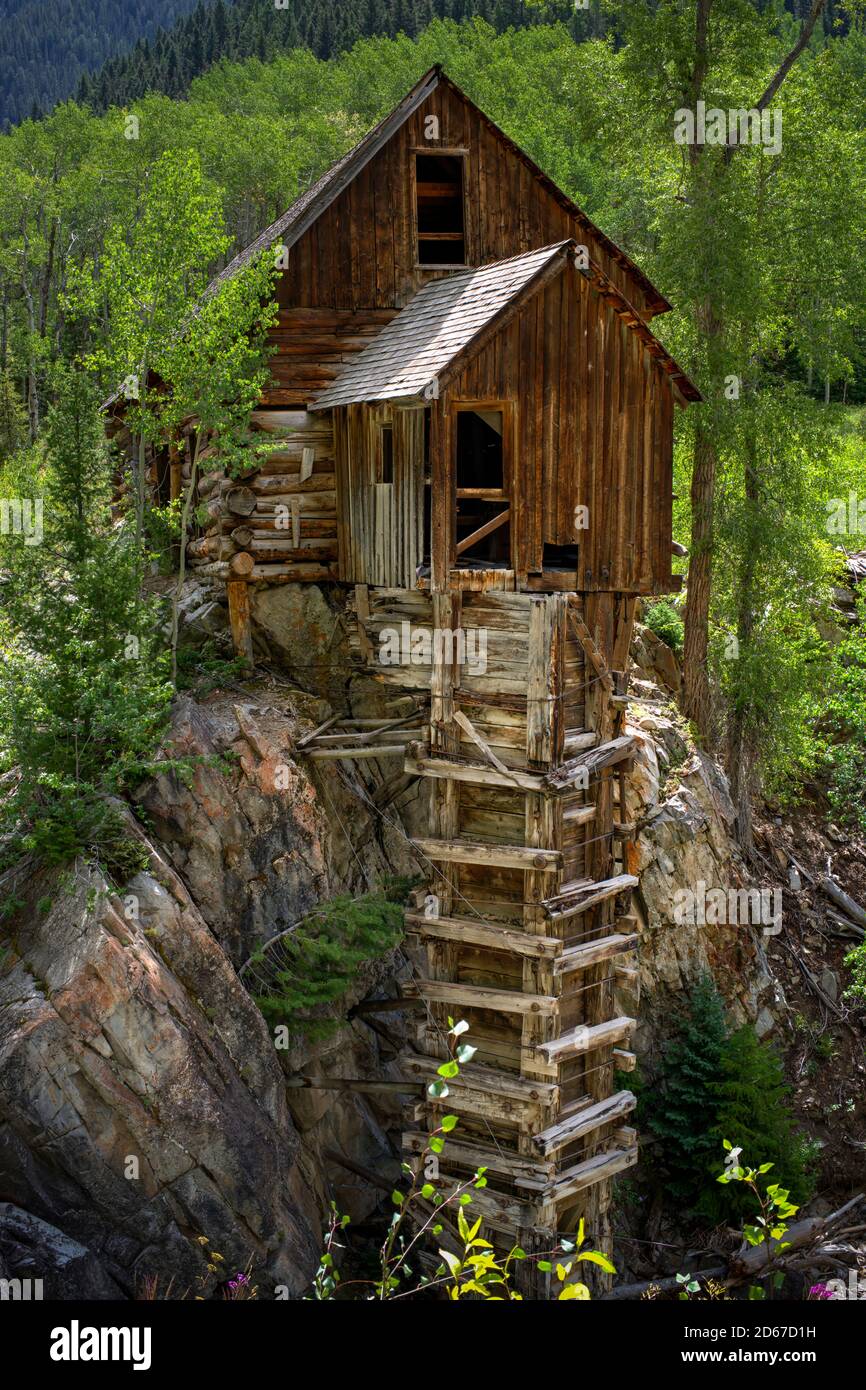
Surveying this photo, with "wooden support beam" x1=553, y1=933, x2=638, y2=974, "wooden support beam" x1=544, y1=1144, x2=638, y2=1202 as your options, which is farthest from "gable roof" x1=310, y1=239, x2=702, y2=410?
"wooden support beam" x1=544, y1=1144, x2=638, y2=1202

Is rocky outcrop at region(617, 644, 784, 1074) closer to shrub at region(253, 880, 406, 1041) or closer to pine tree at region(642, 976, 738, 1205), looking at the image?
pine tree at region(642, 976, 738, 1205)

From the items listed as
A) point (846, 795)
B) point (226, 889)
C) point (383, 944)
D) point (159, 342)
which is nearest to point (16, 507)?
point (159, 342)

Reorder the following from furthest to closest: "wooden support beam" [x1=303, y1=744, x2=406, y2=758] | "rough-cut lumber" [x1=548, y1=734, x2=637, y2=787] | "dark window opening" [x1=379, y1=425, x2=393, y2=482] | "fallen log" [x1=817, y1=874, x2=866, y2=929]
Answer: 1. "fallen log" [x1=817, y1=874, x2=866, y2=929]
2. "wooden support beam" [x1=303, y1=744, x2=406, y2=758]
3. "dark window opening" [x1=379, y1=425, x2=393, y2=482]
4. "rough-cut lumber" [x1=548, y1=734, x2=637, y2=787]

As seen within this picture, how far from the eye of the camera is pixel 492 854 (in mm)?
16078

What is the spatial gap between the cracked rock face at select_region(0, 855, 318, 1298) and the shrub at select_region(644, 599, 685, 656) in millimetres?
13918

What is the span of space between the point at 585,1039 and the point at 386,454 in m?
8.41

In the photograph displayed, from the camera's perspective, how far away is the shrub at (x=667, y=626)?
85.7 ft

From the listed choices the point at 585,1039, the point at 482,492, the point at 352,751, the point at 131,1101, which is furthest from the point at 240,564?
the point at 585,1039

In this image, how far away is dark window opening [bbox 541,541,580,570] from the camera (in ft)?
55.1

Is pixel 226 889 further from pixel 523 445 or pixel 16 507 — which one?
pixel 523 445

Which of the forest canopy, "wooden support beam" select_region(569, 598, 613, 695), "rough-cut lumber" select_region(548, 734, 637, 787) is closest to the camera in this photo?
"rough-cut lumber" select_region(548, 734, 637, 787)

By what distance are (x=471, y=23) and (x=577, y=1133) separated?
78.5 m

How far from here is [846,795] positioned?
2469cm

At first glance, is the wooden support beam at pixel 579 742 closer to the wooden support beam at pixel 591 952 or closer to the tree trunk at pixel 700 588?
the wooden support beam at pixel 591 952
